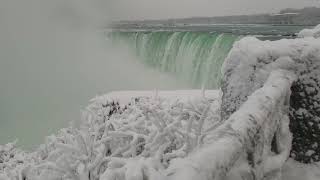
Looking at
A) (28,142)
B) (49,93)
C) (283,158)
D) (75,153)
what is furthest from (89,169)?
(49,93)

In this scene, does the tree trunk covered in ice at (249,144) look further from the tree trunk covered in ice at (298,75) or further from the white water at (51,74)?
the white water at (51,74)

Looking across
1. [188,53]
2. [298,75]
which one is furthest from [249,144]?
[188,53]

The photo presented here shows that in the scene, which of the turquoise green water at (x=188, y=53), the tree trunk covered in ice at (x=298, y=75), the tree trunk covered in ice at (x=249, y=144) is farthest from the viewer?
the turquoise green water at (x=188, y=53)

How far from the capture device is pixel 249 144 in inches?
82.7

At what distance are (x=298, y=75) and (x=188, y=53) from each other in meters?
26.8

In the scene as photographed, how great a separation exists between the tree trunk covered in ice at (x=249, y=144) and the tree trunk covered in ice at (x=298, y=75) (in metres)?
0.14

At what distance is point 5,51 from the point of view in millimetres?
67562

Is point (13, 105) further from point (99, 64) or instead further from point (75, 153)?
point (75, 153)

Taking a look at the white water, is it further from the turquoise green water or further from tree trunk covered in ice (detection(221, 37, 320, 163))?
tree trunk covered in ice (detection(221, 37, 320, 163))

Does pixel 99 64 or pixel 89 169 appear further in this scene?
pixel 99 64

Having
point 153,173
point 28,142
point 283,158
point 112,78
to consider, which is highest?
point 153,173

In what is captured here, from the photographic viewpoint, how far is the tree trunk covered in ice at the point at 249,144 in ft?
5.27

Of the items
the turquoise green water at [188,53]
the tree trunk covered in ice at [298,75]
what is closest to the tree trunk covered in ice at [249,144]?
the tree trunk covered in ice at [298,75]

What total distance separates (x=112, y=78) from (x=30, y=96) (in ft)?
51.8
